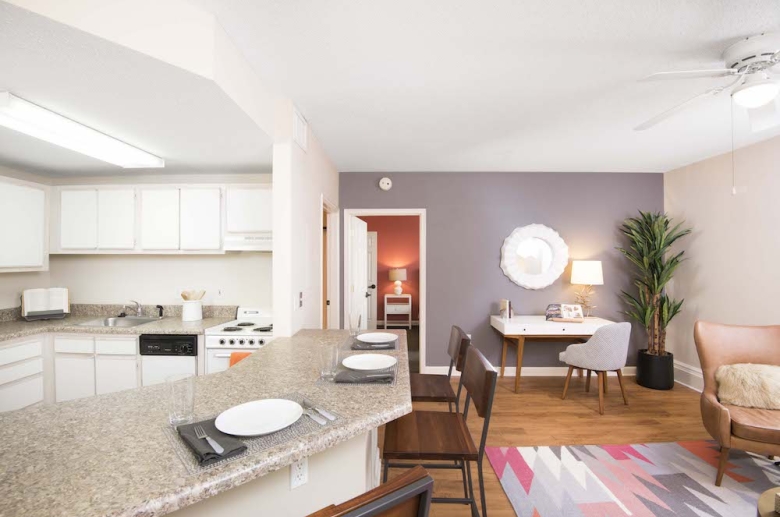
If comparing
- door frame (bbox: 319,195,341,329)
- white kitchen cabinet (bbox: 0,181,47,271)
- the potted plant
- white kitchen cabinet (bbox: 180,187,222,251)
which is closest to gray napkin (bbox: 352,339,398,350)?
white kitchen cabinet (bbox: 180,187,222,251)

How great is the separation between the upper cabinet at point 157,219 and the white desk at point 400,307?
393 centimetres

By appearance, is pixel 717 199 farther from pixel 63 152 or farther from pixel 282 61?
pixel 63 152

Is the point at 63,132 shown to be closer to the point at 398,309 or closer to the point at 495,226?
the point at 495,226

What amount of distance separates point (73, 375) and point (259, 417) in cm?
273

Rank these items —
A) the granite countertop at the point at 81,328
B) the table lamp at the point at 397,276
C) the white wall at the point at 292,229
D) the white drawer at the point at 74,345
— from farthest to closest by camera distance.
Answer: the table lamp at the point at 397,276 < the white drawer at the point at 74,345 < the granite countertop at the point at 81,328 < the white wall at the point at 292,229

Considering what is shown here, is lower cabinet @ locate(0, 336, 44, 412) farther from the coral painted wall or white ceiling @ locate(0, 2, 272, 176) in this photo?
the coral painted wall

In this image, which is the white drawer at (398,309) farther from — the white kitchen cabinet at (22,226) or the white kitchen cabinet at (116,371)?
the white kitchen cabinet at (22,226)

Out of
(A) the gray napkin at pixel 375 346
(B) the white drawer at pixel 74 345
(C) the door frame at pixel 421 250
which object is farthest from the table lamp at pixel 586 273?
(B) the white drawer at pixel 74 345

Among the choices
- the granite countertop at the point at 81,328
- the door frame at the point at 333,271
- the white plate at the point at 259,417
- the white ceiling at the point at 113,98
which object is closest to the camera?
the white plate at the point at 259,417

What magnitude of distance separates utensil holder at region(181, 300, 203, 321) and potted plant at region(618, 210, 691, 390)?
4.56 meters

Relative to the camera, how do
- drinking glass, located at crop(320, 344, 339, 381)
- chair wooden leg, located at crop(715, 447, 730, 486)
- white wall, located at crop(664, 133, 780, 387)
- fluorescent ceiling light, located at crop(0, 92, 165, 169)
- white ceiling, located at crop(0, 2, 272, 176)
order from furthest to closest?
white wall, located at crop(664, 133, 780, 387), chair wooden leg, located at crop(715, 447, 730, 486), fluorescent ceiling light, located at crop(0, 92, 165, 169), drinking glass, located at crop(320, 344, 339, 381), white ceiling, located at crop(0, 2, 272, 176)

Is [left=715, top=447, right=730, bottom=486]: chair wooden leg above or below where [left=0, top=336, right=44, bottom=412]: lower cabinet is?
below

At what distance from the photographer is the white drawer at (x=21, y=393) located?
250cm

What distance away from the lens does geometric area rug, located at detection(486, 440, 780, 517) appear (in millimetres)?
2004
